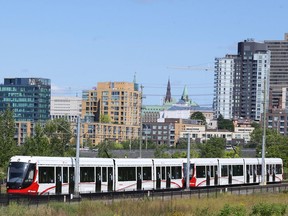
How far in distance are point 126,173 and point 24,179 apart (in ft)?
38.8

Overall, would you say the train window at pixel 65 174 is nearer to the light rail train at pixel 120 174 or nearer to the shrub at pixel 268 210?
the light rail train at pixel 120 174

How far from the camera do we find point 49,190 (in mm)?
57500

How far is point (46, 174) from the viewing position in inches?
2249

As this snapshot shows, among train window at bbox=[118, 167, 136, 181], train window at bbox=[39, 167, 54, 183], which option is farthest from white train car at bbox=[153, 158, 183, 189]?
train window at bbox=[39, 167, 54, 183]

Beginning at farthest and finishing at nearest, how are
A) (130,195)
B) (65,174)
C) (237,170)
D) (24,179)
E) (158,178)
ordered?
(237,170)
(158,178)
(65,174)
(130,195)
(24,179)

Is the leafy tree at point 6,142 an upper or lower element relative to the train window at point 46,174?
upper

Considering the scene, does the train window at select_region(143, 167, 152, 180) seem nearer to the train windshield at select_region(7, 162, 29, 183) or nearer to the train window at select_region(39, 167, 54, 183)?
the train window at select_region(39, 167, 54, 183)

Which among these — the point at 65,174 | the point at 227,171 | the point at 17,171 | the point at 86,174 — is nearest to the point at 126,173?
the point at 86,174

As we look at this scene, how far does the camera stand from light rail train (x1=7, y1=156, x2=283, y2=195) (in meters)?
56.6

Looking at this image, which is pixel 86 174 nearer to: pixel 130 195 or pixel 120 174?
pixel 120 174

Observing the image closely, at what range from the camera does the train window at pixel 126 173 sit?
65.3 m

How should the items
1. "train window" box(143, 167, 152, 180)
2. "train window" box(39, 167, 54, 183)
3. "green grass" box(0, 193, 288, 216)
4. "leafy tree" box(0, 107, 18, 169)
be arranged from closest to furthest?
"green grass" box(0, 193, 288, 216), "train window" box(39, 167, 54, 183), "train window" box(143, 167, 152, 180), "leafy tree" box(0, 107, 18, 169)

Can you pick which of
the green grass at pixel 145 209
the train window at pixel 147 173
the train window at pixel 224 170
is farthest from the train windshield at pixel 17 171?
the train window at pixel 224 170

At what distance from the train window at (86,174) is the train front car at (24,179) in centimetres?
515
